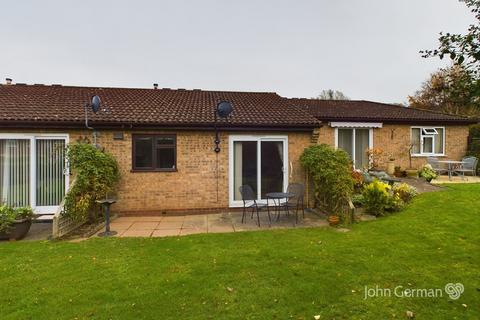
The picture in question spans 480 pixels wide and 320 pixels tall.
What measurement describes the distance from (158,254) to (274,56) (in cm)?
1584

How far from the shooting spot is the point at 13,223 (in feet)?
20.7

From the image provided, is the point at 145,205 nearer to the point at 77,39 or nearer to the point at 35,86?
the point at 35,86

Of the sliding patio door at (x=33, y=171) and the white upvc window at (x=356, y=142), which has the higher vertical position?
the white upvc window at (x=356, y=142)

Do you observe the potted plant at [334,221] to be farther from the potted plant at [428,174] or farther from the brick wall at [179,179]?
the potted plant at [428,174]

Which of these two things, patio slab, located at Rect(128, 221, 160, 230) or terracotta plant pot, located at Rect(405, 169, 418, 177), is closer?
patio slab, located at Rect(128, 221, 160, 230)

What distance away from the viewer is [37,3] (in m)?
10.8

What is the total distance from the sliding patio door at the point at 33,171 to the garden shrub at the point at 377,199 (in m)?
9.18

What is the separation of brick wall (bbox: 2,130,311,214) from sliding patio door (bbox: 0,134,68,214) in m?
0.82

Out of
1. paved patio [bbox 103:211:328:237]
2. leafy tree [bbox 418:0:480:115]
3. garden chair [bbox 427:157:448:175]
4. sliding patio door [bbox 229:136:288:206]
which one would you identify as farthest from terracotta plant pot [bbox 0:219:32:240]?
garden chair [bbox 427:157:448:175]

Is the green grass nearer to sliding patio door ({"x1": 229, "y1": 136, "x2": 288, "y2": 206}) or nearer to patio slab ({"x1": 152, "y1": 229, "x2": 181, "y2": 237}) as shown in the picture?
patio slab ({"x1": 152, "y1": 229, "x2": 181, "y2": 237})

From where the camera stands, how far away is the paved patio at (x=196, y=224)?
692cm

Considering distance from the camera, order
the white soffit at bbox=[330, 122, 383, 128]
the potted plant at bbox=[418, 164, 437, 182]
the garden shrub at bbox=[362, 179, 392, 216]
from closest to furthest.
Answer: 1. the garden shrub at bbox=[362, 179, 392, 216]
2. the potted plant at bbox=[418, 164, 437, 182]
3. the white soffit at bbox=[330, 122, 383, 128]

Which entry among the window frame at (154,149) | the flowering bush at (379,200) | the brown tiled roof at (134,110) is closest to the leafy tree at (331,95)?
the brown tiled roof at (134,110)

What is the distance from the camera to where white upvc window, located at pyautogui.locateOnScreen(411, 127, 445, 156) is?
14641 mm
